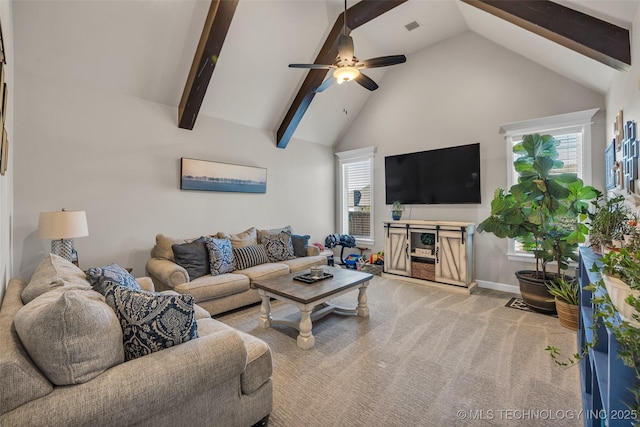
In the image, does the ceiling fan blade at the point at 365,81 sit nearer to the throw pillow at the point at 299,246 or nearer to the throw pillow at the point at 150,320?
the throw pillow at the point at 299,246

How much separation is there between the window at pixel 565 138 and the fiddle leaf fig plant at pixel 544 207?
54cm

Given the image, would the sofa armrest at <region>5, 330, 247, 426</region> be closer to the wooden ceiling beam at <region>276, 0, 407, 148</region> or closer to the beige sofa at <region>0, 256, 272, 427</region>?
the beige sofa at <region>0, 256, 272, 427</region>

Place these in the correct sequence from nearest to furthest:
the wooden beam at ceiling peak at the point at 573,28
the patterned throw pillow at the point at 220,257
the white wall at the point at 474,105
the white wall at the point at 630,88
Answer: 1. the white wall at the point at 630,88
2. the wooden beam at ceiling peak at the point at 573,28
3. the patterned throw pillow at the point at 220,257
4. the white wall at the point at 474,105

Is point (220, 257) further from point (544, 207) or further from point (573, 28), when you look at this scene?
point (573, 28)

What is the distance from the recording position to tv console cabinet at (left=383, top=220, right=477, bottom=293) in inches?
167

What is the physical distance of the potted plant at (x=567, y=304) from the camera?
113 inches

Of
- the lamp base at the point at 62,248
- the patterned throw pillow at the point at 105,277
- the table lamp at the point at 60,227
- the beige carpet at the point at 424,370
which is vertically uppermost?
the table lamp at the point at 60,227

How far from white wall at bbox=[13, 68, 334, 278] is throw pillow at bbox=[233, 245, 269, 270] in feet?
2.50

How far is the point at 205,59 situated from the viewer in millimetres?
3459

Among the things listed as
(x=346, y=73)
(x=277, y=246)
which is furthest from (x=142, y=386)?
(x=277, y=246)

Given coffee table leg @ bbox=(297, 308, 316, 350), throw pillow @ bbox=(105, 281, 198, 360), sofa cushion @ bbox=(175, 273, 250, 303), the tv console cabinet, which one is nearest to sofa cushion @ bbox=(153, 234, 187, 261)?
sofa cushion @ bbox=(175, 273, 250, 303)

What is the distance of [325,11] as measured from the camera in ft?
12.9

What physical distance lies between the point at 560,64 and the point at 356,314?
3845 mm

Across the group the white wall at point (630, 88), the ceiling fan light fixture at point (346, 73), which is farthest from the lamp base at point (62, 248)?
the white wall at point (630, 88)
